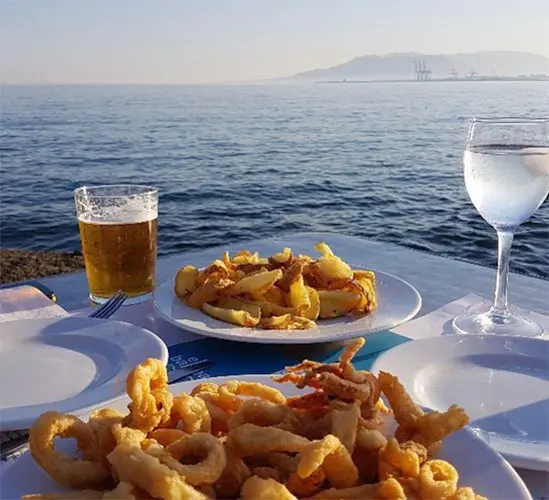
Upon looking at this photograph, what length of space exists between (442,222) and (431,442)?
11.0 m

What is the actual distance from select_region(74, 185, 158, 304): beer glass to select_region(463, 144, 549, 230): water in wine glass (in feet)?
2.75

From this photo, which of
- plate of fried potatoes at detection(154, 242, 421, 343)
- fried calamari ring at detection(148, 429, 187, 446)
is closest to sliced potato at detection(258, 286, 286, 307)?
plate of fried potatoes at detection(154, 242, 421, 343)

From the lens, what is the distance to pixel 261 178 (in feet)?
54.9

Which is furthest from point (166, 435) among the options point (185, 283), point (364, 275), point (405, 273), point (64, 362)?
point (405, 273)

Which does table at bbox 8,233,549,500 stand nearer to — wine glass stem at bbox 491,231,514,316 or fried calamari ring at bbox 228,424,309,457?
wine glass stem at bbox 491,231,514,316

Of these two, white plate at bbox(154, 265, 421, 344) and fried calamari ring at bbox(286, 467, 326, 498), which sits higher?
fried calamari ring at bbox(286, 467, 326, 498)

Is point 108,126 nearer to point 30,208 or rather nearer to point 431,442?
point 30,208

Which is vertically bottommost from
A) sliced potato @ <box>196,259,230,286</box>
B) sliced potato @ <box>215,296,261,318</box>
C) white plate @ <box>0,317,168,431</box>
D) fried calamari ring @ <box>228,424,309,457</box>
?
white plate @ <box>0,317,168,431</box>

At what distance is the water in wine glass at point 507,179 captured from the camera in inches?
57.8

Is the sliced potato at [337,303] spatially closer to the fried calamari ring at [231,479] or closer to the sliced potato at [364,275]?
the sliced potato at [364,275]

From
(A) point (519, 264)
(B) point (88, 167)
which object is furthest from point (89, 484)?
(B) point (88, 167)

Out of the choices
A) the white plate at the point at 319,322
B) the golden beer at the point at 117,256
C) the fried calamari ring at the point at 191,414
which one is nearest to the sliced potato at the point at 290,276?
the white plate at the point at 319,322

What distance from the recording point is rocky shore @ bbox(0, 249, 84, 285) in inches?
231

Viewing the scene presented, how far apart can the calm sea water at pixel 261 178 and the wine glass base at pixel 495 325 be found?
16.5 inches
